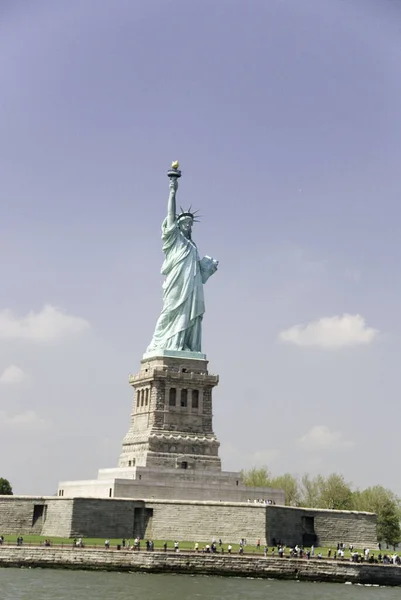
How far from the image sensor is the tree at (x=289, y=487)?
3054 inches

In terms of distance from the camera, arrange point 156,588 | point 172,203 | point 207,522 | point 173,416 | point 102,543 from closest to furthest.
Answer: point 156,588
point 102,543
point 207,522
point 173,416
point 172,203

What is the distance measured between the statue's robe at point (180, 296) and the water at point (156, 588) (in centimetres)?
2074

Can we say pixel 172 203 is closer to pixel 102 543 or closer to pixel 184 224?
pixel 184 224

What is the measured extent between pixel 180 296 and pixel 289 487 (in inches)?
909

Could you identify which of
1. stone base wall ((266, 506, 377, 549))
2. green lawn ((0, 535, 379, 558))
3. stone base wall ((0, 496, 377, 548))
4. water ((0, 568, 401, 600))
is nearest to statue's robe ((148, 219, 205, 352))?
stone base wall ((0, 496, 377, 548))

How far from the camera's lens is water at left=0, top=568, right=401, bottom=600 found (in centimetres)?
3788

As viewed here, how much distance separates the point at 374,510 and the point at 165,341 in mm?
23091

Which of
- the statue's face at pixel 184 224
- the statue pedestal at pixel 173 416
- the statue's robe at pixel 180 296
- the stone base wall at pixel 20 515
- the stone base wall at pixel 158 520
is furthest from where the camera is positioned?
the statue's face at pixel 184 224

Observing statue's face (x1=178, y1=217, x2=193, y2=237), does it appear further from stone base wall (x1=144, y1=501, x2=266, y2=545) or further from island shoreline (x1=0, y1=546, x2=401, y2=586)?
island shoreline (x1=0, y1=546, x2=401, y2=586)

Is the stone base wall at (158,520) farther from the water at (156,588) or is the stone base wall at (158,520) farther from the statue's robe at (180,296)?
the statue's robe at (180,296)

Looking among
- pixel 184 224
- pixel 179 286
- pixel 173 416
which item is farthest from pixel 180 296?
pixel 173 416

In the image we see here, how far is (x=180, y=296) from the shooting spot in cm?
6381

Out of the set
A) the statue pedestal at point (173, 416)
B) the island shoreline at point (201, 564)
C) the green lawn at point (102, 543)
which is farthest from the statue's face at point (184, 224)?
the island shoreline at point (201, 564)

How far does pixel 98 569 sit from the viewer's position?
4638 cm
